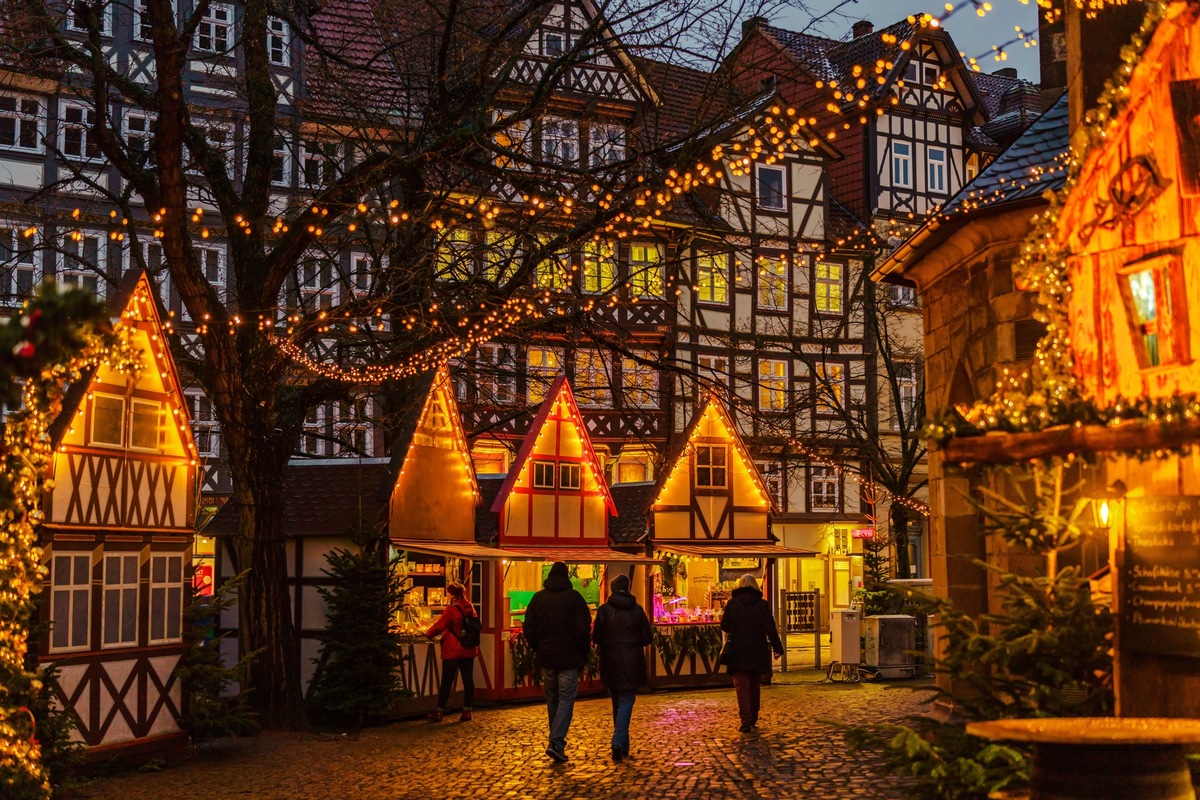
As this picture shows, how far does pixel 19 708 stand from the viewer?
9.59m

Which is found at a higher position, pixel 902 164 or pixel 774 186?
pixel 902 164

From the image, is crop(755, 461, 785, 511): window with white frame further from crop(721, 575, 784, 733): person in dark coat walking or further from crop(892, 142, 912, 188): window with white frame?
crop(721, 575, 784, 733): person in dark coat walking

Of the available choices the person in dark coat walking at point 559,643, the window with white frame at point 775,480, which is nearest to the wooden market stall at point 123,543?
the person in dark coat walking at point 559,643

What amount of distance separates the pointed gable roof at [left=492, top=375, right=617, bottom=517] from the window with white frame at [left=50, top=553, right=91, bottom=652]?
344 inches

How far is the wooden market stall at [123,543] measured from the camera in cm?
1335

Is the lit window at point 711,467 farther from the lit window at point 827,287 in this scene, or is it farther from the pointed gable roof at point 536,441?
the lit window at point 827,287

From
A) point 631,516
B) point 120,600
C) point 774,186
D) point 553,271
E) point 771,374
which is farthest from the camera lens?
point 771,374

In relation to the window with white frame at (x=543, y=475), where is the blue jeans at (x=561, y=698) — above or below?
below

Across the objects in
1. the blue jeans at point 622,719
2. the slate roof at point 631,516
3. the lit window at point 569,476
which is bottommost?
the blue jeans at point 622,719

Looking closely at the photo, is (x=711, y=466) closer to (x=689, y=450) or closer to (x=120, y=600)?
(x=689, y=450)

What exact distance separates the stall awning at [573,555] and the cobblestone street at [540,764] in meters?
2.57

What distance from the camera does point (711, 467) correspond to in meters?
24.6

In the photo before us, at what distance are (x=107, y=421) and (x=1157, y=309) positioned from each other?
9.28m

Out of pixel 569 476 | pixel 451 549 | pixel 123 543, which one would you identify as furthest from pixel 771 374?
pixel 123 543
